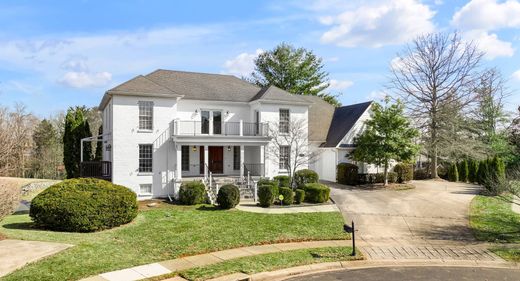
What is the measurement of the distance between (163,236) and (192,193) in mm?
6702

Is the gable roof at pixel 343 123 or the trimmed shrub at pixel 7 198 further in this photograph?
the gable roof at pixel 343 123

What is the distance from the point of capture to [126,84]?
22.8 m

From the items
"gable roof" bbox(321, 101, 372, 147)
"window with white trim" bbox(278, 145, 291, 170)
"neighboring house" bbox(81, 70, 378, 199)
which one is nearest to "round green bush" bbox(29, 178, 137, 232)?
"neighboring house" bbox(81, 70, 378, 199)

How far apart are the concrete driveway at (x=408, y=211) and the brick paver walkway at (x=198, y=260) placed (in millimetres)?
2558

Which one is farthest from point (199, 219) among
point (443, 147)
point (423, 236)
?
point (443, 147)

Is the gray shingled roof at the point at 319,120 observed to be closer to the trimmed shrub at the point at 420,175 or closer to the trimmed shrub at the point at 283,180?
the trimmed shrub at the point at 283,180

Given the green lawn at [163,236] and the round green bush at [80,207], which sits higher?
the round green bush at [80,207]

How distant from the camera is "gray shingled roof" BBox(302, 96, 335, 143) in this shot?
→ 31172 millimetres

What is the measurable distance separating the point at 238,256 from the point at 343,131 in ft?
64.0

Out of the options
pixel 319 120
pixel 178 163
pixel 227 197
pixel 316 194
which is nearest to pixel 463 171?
pixel 319 120

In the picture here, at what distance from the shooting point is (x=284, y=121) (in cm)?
2695

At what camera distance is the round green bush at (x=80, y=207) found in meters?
14.0

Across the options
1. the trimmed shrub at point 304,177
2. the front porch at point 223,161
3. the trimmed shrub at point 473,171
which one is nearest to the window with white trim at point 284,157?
the front porch at point 223,161

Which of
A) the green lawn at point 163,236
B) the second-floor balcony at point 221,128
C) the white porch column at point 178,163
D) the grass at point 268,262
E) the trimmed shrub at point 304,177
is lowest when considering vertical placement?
the grass at point 268,262
